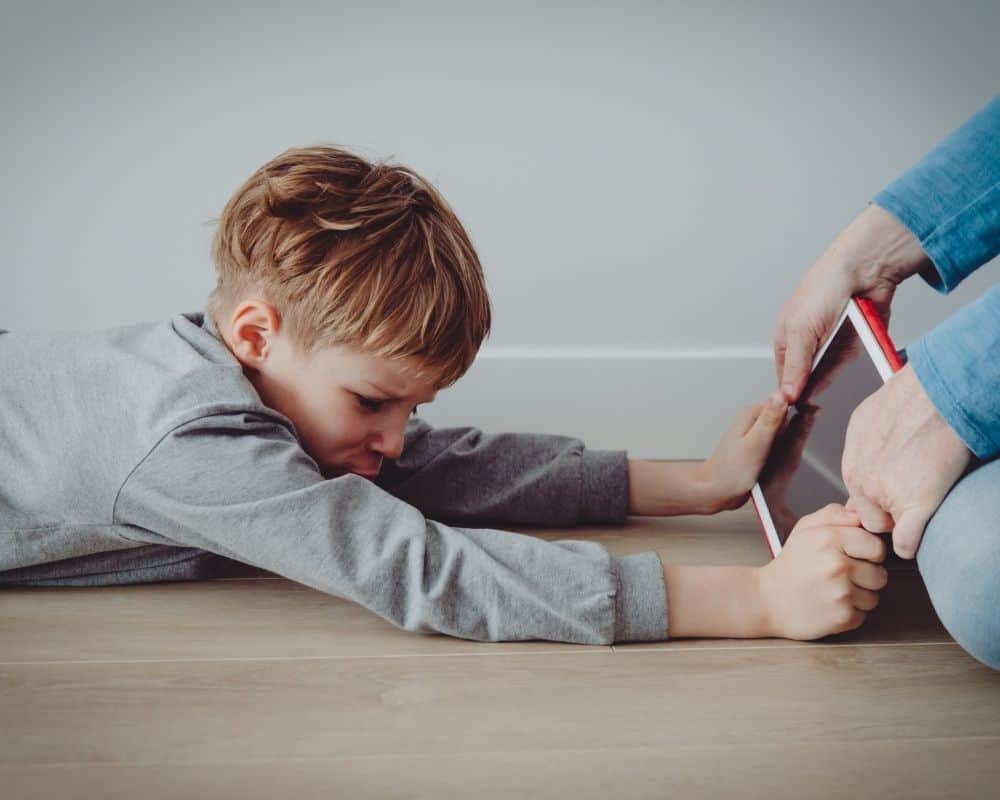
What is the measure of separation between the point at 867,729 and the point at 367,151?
84 centimetres

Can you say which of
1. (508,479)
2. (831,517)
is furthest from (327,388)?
(831,517)

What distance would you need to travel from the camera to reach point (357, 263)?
2.71 ft

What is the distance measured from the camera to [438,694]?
0.70 m

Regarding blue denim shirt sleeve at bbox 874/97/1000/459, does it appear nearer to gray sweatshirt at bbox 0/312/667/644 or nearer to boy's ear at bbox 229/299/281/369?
gray sweatshirt at bbox 0/312/667/644

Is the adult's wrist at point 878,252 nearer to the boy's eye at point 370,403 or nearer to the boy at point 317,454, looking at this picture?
the boy at point 317,454

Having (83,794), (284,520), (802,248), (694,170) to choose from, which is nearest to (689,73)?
(694,170)

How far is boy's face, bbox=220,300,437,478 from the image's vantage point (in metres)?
0.84

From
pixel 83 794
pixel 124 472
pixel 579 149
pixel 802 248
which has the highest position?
pixel 579 149

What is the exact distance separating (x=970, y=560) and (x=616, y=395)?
692mm

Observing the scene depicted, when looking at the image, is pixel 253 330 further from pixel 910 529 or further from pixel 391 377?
pixel 910 529

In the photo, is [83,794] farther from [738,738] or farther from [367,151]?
[367,151]

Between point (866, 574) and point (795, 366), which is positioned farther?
point (795, 366)

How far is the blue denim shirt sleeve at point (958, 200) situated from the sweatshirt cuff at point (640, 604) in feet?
1.17

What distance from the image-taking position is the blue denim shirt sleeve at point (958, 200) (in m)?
0.80
